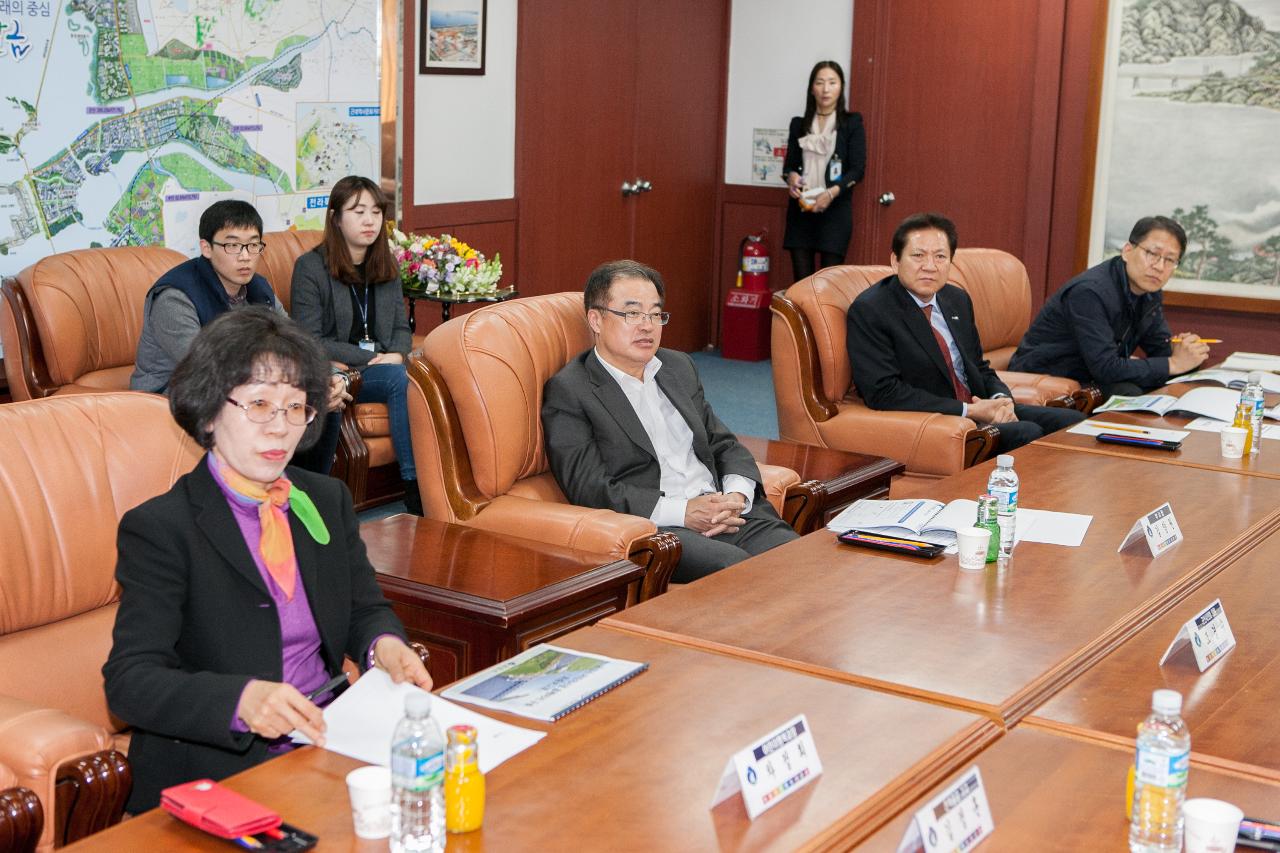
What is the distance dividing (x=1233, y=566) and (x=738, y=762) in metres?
1.67

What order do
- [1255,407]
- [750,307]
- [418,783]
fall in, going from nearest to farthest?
1. [418,783]
2. [1255,407]
3. [750,307]

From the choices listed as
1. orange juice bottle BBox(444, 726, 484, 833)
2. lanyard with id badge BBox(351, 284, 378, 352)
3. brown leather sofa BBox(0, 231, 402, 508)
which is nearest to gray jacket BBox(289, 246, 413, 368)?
lanyard with id badge BBox(351, 284, 378, 352)

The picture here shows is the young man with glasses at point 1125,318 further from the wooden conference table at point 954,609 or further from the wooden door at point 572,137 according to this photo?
the wooden door at point 572,137

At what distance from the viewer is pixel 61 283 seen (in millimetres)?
4871

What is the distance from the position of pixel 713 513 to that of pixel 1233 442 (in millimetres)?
1530

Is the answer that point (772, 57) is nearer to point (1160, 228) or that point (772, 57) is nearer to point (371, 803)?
point (1160, 228)

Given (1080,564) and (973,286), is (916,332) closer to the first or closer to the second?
(973,286)

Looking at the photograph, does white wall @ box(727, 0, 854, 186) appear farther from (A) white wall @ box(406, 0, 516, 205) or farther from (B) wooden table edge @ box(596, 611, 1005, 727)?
(B) wooden table edge @ box(596, 611, 1005, 727)

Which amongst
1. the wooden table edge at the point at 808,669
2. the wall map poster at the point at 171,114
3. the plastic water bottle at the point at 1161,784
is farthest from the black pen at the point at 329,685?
the wall map poster at the point at 171,114

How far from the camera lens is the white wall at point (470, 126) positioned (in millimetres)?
6863

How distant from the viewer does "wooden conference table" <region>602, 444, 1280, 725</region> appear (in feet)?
7.86

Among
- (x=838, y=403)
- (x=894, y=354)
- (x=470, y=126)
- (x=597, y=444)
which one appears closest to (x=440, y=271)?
(x=470, y=126)

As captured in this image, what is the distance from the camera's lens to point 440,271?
600cm

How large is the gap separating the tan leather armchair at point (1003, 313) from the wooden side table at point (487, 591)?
9.67 feet
